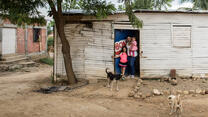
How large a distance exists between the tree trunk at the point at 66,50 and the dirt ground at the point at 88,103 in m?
0.76

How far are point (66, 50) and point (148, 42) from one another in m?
3.55

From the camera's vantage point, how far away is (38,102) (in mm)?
7348

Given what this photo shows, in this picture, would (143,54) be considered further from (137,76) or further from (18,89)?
(18,89)

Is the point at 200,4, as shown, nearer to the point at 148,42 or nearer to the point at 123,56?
the point at 148,42

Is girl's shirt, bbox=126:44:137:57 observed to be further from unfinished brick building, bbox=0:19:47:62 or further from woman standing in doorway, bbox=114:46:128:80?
unfinished brick building, bbox=0:19:47:62

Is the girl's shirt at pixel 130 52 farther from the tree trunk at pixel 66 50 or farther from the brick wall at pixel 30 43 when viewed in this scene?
the brick wall at pixel 30 43

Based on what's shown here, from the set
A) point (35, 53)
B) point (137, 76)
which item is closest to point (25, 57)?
point (35, 53)

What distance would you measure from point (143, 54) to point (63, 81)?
3.60 meters

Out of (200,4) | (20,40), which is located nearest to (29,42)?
(20,40)

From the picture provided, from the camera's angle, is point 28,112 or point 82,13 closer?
point 28,112

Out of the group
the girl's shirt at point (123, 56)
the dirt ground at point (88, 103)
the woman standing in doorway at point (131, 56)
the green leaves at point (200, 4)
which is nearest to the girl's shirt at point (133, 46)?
the woman standing in doorway at point (131, 56)

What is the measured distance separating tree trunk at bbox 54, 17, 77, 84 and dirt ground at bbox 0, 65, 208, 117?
76cm

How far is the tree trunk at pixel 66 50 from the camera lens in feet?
31.2

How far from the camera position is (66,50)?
9602mm
